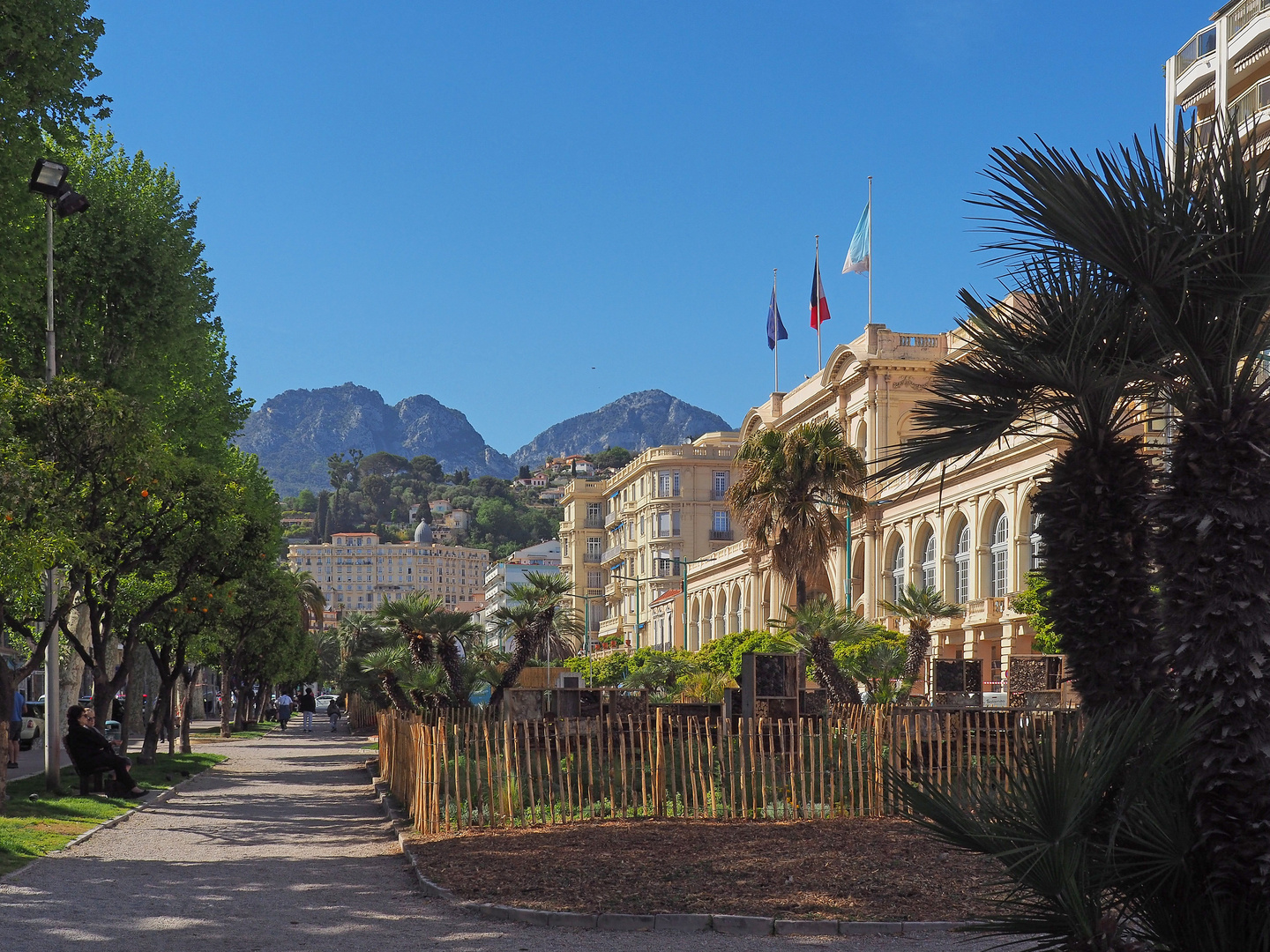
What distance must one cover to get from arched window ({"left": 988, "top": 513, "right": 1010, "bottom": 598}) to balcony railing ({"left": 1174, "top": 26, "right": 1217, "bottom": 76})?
14992mm

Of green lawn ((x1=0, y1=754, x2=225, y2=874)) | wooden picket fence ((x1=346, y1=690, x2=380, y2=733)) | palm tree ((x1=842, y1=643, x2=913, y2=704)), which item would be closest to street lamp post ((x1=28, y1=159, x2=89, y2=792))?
green lawn ((x1=0, y1=754, x2=225, y2=874))

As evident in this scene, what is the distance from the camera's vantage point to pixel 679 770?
15297 millimetres

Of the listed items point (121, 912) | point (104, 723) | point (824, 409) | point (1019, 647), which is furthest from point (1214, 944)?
point (824, 409)

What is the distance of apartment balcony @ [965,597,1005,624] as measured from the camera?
4231 centimetres

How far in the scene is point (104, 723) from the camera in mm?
24094

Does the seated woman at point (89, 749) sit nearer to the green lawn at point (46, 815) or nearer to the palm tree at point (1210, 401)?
the green lawn at point (46, 815)

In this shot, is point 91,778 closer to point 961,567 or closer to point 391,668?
point 391,668

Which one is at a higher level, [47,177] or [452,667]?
[47,177]

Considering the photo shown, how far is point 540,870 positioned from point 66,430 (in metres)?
9.99

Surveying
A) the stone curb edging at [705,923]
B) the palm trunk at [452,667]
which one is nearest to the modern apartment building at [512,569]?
the palm trunk at [452,667]

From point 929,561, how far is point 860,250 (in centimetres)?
1301

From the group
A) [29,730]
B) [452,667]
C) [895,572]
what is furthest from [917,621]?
[29,730]

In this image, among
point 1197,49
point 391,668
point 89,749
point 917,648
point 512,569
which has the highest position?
point 1197,49

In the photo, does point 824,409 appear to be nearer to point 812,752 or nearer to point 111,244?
point 111,244
